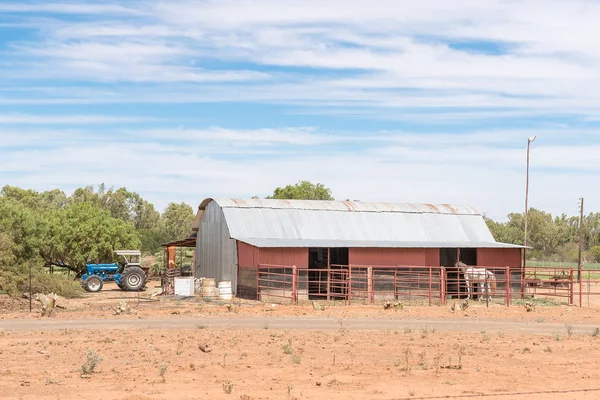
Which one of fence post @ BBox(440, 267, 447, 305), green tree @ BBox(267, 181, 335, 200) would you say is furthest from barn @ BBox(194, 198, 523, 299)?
green tree @ BBox(267, 181, 335, 200)

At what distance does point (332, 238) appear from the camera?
158 feet

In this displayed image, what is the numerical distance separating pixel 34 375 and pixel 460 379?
30.5 feet

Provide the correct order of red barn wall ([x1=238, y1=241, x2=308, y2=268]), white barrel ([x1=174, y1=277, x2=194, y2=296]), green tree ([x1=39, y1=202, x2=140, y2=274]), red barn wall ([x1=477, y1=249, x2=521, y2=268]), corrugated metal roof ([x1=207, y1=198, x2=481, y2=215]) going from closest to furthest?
1. red barn wall ([x1=238, y1=241, x2=308, y2=268])
2. white barrel ([x1=174, y1=277, x2=194, y2=296])
3. red barn wall ([x1=477, y1=249, x2=521, y2=268])
4. corrugated metal roof ([x1=207, y1=198, x2=481, y2=215])
5. green tree ([x1=39, y1=202, x2=140, y2=274])

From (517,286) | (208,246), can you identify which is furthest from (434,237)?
(208,246)

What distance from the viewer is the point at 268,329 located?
89.1 feet

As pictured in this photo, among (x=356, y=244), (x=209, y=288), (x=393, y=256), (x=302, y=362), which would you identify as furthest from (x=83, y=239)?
(x=302, y=362)

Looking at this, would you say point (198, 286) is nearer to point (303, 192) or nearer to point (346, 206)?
point (346, 206)

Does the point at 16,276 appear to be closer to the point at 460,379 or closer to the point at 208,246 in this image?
the point at 208,246

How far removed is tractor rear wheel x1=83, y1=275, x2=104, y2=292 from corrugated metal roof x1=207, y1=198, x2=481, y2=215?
7.41 metres

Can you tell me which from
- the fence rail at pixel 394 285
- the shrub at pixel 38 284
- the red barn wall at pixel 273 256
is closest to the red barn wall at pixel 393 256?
the fence rail at pixel 394 285

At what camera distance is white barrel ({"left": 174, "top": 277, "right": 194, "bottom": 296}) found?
4444 cm

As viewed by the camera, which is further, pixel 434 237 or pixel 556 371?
pixel 434 237

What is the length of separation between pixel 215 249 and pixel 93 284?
304 inches

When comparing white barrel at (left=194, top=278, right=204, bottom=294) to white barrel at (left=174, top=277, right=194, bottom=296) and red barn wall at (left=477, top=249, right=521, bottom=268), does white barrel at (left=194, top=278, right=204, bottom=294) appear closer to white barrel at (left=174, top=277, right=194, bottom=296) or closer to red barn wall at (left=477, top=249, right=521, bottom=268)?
white barrel at (left=174, top=277, right=194, bottom=296)
